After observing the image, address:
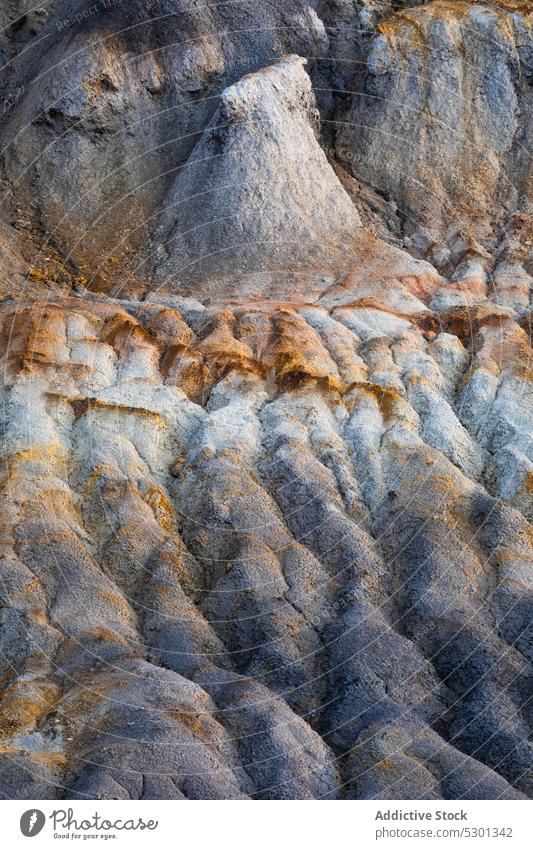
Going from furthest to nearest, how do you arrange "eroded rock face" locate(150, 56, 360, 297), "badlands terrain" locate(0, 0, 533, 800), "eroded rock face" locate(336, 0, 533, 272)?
1. "eroded rock face" locate(336, 0, 533, 272)
2. "eroded rock face" locate(150, 56, 360, 297)
3. "badlands terrain" locate(0, 0, 533, 800)

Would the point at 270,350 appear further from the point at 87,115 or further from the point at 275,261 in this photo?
the point at 87,115

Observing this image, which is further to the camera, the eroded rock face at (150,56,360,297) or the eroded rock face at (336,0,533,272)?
the eroded rock face at (336,0,533,272)

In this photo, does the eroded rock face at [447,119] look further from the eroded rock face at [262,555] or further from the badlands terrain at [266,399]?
the eroded rock face at [262,555]

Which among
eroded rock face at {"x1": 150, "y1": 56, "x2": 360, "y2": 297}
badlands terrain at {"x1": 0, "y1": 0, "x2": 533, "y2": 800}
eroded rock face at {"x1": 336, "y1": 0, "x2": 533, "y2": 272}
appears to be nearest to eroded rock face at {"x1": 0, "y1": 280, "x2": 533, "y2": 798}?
badlands terrain at {"x1": 0, "y1": 0, "x2": 533, "y2": 800}

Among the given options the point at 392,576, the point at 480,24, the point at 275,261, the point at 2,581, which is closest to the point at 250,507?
the point at 392,576

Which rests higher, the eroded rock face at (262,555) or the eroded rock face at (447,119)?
the eroded rock face at (447,119)

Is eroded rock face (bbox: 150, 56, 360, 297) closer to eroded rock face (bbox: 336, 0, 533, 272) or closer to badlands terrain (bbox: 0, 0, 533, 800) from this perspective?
badlands terrain (bbox: 0, 0, 533, 800)

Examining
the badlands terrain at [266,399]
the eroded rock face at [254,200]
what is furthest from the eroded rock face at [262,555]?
the eroded rock face at [254,200]

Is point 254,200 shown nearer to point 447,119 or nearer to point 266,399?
point 447,119

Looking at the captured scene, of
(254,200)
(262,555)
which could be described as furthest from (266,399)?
(254,200)
